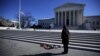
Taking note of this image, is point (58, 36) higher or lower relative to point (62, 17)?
lower

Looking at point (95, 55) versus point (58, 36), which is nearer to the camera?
point (95, 55)

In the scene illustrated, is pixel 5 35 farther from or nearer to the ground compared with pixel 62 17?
nearer to the ground

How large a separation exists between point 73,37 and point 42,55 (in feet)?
10.6

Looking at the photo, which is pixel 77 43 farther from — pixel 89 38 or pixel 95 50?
pixel 95 50

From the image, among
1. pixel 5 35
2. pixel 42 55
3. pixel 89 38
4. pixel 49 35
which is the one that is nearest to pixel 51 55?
pixel 42 55

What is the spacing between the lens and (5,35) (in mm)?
10203

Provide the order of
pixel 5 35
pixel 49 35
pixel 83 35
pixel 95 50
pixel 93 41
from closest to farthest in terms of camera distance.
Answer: pixel 95 50
pixel 93 41
pixel 83 35
pixel 49 35
pixel 5 35

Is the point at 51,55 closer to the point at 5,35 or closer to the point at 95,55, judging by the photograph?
the point at 95,55

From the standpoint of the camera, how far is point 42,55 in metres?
4.16

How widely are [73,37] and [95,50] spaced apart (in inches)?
89.3

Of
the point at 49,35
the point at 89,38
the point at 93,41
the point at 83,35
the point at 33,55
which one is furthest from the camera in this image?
the point at 49,35

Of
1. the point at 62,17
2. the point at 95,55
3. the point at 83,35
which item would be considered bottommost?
the point at 95,55

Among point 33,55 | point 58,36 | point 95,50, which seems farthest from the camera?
point 58,36

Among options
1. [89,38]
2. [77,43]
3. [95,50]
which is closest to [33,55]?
[95,50]
